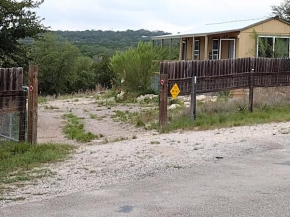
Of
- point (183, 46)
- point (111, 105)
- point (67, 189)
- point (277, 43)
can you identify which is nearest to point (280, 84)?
point (277, 43)

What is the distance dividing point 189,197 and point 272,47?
18.8 m

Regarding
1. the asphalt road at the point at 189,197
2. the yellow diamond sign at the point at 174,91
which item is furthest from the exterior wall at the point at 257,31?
the asphalt road at the point at 189,197

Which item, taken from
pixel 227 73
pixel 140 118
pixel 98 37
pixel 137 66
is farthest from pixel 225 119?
pixel 98 37

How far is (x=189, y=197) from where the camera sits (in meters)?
6.40

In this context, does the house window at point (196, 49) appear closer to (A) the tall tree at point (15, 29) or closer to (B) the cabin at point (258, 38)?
(B) the cabin at point (258, 38)

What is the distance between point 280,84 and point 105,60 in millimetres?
46942

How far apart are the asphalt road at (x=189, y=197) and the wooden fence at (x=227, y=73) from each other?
255 inches

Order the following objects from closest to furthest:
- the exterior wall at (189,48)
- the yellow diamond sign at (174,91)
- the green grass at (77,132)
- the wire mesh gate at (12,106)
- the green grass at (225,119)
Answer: the wire mesh gate at (12,106) → the green grass at (77,132) → the green grass at (225,119) → the yellow diamond sign at (174,91) → the exterior wall at (189,48)

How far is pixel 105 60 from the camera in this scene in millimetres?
63125

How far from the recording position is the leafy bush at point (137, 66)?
23688 mm

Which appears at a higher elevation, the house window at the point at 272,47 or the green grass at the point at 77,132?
the house window at the point at 272,47

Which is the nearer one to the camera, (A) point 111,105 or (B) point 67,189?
(B) point 67,189

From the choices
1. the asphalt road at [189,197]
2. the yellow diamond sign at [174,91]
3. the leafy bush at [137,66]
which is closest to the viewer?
the asphalt road at [189,197]

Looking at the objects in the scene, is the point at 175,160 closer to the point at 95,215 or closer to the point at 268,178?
the point at 268,178
